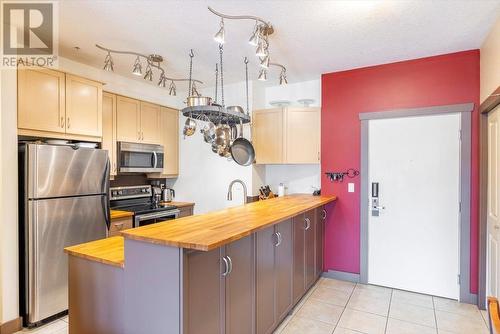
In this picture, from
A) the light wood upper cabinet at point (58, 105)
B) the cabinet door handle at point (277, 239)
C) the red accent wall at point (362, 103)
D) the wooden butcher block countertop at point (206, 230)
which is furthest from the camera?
the red accent wall at point (362, 103)

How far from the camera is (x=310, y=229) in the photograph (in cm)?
319

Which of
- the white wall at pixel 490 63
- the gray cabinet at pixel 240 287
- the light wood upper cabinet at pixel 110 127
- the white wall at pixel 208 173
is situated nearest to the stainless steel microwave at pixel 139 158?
the light wood upper cabinet at pixel 110 127

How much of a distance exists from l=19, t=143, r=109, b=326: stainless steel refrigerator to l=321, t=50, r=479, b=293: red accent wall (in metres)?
2.87

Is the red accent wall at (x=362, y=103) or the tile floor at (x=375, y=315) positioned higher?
the red accent wall at (x=362, y=103)

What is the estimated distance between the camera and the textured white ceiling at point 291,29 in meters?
2.20

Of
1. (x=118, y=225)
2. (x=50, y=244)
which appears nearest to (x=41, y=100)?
(x=50, y=244)

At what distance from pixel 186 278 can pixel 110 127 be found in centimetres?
A: 290

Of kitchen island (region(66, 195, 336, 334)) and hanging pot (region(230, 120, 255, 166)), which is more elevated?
hanging pot (region(230, 120, 255, 166))

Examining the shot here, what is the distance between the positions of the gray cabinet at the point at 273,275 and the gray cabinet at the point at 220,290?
0.12 meters

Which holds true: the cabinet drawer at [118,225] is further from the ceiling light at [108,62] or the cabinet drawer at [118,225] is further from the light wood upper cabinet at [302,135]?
the light wood upper cabinet at [302,135]

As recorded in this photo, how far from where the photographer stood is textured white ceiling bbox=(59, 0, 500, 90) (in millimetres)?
2197

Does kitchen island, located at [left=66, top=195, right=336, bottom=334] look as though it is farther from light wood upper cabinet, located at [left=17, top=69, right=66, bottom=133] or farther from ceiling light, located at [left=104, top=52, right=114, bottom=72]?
ceiling light, located at [left=104, top=52, right=114, bottom=72]

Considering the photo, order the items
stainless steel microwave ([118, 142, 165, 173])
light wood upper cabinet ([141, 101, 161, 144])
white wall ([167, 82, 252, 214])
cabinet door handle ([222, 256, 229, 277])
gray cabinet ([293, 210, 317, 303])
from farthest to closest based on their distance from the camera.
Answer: white wall ([167, 82, 252, 214]), light wood upper cabinet ([141, 101, 161, 144]), stainless steel microwave ([118, 142, 165, 173]), gray cabinet ([293, 210, 317, 303]), cabinet door handle ([222, 256, 229, 277])

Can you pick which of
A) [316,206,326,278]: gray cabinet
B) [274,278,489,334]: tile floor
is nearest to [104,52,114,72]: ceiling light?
[316,206,326,278]: gray cabinet
